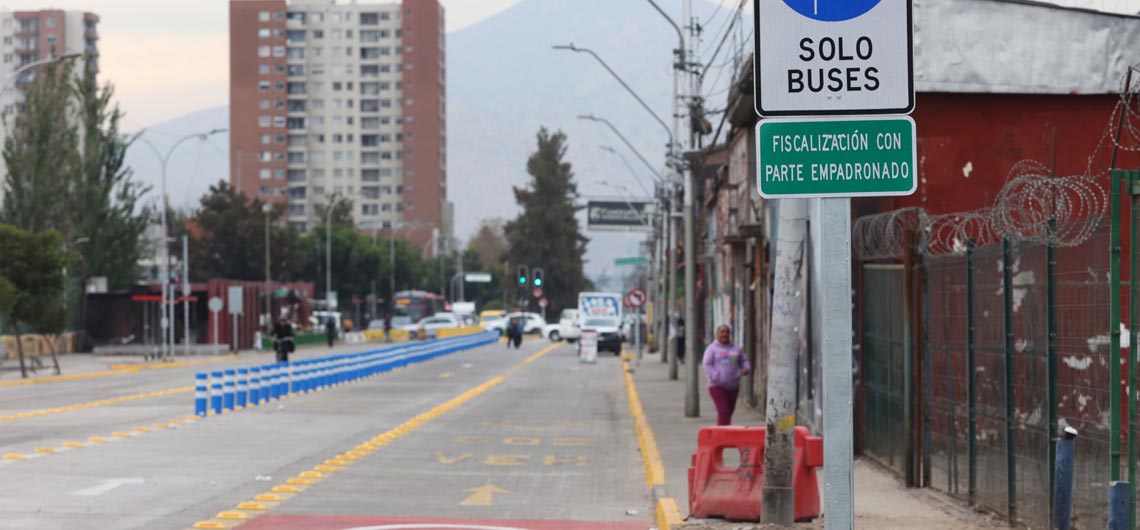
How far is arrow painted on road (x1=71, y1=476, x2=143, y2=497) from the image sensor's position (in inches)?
595

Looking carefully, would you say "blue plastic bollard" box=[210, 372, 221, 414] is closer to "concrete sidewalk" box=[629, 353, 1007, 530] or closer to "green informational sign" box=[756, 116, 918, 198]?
"concrete sidewalk" box=[629, 353, 1007, 530]

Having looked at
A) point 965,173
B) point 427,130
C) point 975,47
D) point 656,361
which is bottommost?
point 656,361

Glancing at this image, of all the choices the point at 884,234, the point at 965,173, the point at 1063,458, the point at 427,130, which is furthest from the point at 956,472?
the point at 427,130

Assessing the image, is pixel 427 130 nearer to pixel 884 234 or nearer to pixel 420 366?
pixel 420 366

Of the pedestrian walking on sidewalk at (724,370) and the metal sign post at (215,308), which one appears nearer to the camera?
the pedestrian walking on sidewalk at (724,370)

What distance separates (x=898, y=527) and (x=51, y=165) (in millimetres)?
67443

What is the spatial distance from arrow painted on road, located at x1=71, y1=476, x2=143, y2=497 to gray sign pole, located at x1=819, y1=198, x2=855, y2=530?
10368 mm

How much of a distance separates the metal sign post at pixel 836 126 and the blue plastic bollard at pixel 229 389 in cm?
2358

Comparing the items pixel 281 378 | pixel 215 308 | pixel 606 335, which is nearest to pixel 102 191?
pixel 215 308

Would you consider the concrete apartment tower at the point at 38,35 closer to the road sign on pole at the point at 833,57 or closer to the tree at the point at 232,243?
the tree at the point at 232,243

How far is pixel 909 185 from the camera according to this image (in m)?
6.20

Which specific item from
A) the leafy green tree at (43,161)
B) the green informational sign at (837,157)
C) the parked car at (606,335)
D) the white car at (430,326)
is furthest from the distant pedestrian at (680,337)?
the green informational sign at (837,157)

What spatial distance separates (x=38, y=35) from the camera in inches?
7328

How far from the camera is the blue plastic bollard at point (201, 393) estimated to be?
2609cm
